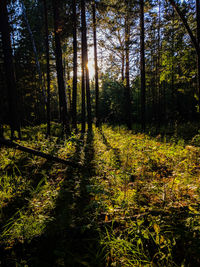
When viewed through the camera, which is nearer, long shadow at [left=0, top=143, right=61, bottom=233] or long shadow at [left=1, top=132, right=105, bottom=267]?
long shadow at [left=1, top=132, right=105, bottom=267]

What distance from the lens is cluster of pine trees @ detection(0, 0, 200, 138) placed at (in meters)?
7.68

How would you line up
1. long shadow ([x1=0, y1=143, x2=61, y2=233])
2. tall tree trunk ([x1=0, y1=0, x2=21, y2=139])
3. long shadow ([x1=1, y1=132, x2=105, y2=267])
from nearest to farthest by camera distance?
1. long shadow ([x1=1, y1=132, x2=105, y2=267])
2. long shadow ([x1=0, y1=143, x2=61, y2=233])
3. tall tree trunk ([x1=0, y1=0, x2=21, y2=139])

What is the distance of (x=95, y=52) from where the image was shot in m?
12.6

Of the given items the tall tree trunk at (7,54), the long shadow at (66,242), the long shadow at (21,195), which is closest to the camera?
the long shadow at (66,242)

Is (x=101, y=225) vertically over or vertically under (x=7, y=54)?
under

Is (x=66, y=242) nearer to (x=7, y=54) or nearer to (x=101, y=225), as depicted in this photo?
(x=101, y=225)

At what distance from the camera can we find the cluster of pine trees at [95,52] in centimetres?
768

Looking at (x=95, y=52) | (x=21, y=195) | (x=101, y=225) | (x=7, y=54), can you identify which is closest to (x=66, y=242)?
(x=101, y=225)

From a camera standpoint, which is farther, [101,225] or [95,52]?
[95,52]

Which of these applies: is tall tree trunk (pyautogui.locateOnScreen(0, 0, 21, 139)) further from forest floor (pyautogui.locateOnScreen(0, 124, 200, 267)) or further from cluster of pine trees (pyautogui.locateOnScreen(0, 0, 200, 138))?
forest floor (pyautogui.locateOnScreen(0, 124, 200, 267))

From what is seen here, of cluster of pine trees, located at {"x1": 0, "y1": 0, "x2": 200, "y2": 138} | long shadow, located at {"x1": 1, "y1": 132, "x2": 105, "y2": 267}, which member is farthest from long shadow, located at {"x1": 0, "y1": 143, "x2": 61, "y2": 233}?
cluster of pine trees, located at {"x1": 0, "y1": 0, "x2": 200, "y2": 138}

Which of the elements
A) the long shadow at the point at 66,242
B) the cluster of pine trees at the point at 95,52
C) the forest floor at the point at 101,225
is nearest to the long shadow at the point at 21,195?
the forest floor at the point at 101,225

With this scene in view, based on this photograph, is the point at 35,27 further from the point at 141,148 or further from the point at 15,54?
the point at 141,148

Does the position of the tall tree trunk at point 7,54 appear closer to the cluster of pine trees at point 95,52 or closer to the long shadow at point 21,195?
the cluster of pine trees at point 95,52
